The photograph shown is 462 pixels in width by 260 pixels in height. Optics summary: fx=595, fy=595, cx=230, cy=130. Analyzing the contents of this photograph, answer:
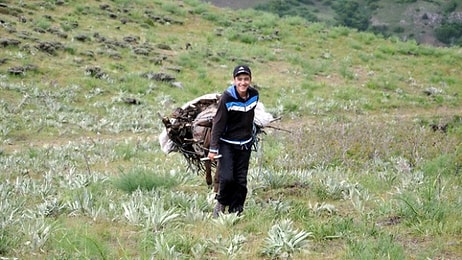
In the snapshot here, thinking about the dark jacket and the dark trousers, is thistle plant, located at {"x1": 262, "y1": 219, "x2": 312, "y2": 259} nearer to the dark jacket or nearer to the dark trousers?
the dark trousers

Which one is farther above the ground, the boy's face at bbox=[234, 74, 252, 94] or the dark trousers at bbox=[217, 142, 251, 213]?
the boy's face at bbox=[234, 74, 252, 94]

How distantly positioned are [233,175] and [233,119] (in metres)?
0.62

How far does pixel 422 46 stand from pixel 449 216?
26.9 metres

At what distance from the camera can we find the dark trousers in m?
6.33

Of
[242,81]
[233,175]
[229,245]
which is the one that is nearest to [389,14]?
[233,175]

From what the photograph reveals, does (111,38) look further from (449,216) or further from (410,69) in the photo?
(449,216)

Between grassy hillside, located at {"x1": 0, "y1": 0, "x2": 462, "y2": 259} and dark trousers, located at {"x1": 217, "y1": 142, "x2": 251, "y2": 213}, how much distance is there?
282mm

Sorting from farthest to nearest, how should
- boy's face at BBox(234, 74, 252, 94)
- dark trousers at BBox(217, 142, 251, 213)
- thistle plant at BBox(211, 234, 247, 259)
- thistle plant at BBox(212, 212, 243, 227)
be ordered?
dark trousers at BBox(217, 142, 251, 213)
boy's face at BBox(234, 74, 252, 94)
thistle plant at BBox(212, 212, 243, 227)
thistle plant at BBox(211, 234, 247, 259)

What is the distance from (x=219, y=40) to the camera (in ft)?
87.8

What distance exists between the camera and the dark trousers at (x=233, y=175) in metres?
6.33

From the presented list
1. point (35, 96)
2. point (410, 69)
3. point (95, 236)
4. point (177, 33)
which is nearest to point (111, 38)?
point (177, 33)

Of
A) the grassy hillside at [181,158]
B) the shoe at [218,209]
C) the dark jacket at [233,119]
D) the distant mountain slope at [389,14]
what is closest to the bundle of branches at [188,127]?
the grassy hillside at [181,158]

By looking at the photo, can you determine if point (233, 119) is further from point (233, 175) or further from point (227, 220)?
point (227, 220)

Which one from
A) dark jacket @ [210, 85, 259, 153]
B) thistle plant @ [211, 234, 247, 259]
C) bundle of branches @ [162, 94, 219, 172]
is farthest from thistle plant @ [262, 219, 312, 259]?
bundle of branches @ [162, 94, 219, 172]
